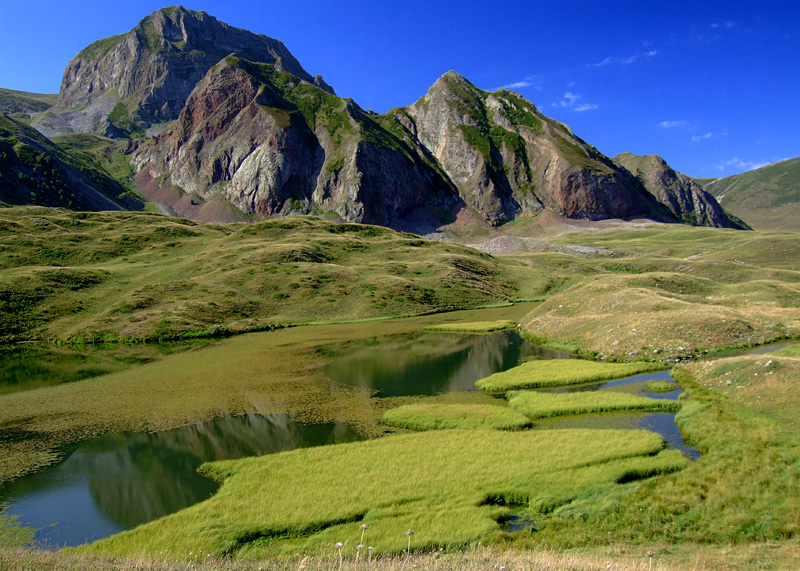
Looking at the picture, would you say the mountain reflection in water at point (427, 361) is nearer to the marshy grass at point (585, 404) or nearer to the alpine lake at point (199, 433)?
the alpine lake at point (199, 433)

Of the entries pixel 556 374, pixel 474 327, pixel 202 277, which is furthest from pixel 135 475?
pixel 202 277

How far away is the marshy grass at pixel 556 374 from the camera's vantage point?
36500mm

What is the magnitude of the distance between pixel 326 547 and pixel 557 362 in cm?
3280

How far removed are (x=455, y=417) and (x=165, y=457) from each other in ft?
54.8

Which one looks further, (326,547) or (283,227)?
(283,227)

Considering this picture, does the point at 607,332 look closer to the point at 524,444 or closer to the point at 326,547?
the point at 524,444

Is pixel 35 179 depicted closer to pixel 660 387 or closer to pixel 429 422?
pixel 429 422

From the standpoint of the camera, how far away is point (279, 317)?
3248 inches

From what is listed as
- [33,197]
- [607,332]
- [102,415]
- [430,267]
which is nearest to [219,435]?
[102,415]

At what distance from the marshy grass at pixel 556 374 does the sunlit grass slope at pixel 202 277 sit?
4821cm

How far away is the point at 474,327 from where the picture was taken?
69125 mm

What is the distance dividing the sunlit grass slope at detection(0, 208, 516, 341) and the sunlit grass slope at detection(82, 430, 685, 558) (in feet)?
179

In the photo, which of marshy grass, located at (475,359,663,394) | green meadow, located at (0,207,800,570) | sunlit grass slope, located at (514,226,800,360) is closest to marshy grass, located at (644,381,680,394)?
green meadow, located at (0,207,800,570)

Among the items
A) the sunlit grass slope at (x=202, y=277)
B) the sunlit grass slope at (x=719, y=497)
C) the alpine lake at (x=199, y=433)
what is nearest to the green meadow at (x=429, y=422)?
the sunlit grass slope at (x=719, y=497)
